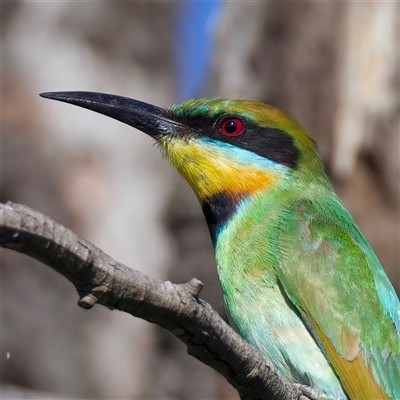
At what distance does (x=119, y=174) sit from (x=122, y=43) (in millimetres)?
1530

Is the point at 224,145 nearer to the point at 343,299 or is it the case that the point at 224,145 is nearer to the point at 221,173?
the point at 221,173

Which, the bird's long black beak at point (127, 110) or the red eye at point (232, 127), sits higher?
the red eye at point (232, 127)

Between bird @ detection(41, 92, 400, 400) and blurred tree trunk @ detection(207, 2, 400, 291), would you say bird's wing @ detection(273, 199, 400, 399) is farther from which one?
blurred tree trunk @ detection(207, 2, 400, 291)

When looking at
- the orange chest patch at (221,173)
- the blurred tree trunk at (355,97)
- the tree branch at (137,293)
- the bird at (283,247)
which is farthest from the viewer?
the blurred tree trunk at (355,97)

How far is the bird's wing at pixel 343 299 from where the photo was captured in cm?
337

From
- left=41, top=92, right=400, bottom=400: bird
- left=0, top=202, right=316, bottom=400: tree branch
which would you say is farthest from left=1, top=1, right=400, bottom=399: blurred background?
left=0, top=202, right=316, bottom=400: tree branch

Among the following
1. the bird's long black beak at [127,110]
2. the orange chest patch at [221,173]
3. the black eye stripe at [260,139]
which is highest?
the black eye stripe at [260,139]

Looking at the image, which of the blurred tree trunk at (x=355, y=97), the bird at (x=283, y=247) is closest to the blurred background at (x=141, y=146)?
the blurred tree trunk at (x=355, y=97)

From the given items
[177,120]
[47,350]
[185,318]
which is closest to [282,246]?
[177,120]

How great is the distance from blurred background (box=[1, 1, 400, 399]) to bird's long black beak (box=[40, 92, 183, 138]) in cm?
264

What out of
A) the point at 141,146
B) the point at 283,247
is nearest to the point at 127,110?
the point at 283,247

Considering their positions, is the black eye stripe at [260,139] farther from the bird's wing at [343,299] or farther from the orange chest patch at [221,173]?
the bird's wing at [343,299]

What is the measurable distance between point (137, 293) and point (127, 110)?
6.34 feet

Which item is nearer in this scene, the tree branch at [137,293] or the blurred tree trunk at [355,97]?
the tree branch at [137,293]
